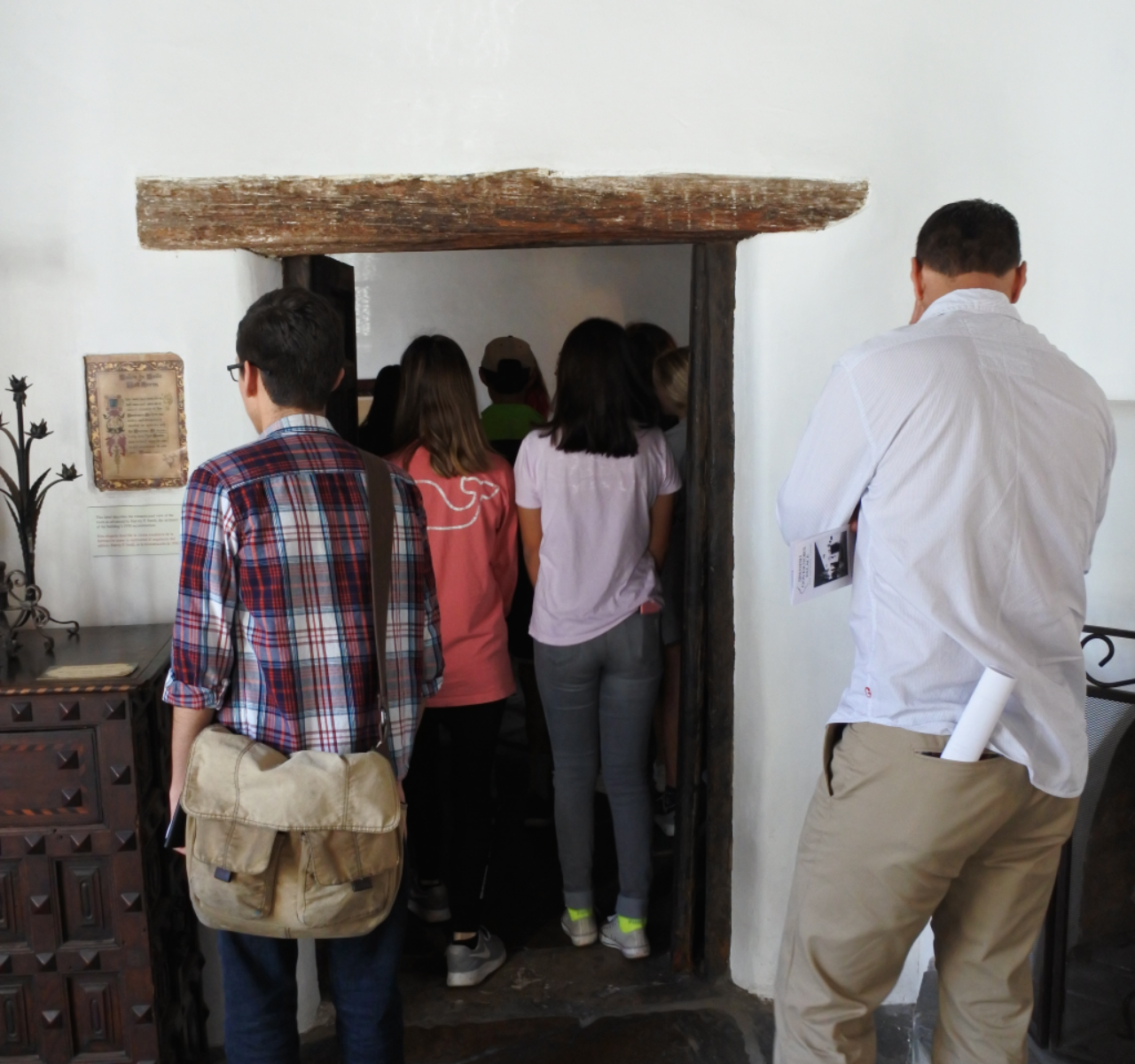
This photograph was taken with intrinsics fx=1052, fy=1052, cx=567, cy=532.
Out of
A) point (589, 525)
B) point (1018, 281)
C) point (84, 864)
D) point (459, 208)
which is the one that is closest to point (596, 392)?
point (589, 525)

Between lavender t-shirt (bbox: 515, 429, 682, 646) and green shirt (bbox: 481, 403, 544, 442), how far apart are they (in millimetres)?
1053

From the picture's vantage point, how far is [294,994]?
2000mm

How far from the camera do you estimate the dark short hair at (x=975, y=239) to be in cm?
175

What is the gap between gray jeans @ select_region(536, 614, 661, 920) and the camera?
2848mm

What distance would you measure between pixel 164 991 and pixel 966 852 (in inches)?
67.0

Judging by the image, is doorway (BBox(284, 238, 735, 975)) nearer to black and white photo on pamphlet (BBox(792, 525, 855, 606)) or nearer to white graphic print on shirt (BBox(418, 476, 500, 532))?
white graphic print on shirt (BBox(418, 476, 500, 532))

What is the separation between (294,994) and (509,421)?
2.31m

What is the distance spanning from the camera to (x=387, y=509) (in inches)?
72.8

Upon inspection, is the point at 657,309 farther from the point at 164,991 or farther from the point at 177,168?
the point at 164,991

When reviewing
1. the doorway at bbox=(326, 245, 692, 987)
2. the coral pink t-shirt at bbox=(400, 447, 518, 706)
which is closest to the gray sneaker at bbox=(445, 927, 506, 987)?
the coral pink t-shirt at bbox=(400, 447, 518, 706)

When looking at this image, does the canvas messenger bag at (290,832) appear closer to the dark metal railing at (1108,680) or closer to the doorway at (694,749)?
the doorway at (694,749)

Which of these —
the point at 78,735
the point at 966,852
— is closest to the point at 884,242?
the point at 966,852

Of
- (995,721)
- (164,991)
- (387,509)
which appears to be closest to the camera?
(995,721)

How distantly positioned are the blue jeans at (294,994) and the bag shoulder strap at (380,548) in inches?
17.1
